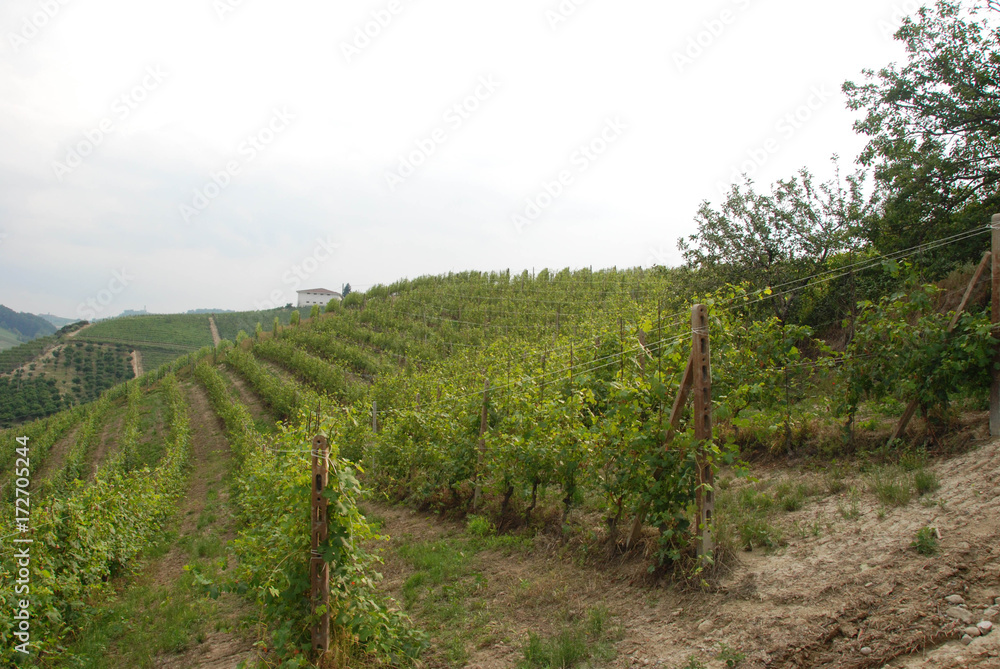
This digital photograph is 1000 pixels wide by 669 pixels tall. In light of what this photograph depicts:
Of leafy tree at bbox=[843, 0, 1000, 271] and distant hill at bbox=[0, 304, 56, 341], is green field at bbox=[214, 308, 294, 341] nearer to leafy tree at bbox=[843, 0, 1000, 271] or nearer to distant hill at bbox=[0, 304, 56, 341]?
distant hill at bbox=[0, 304, 56, 341]

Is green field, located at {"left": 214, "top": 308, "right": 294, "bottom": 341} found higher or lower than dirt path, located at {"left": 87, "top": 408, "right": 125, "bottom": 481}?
higher

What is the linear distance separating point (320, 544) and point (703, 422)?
3280 mm

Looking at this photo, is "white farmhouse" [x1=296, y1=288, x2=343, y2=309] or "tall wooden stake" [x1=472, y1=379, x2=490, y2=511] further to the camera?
"white farmhouse" [x1=296, y1=288, x2=343, y2=309]

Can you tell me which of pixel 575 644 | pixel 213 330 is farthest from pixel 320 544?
pixel 213 330

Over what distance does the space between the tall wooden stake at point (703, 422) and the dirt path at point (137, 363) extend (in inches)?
2272

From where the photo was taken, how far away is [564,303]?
25.2 m

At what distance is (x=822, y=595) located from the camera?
Answer: 3.74 m

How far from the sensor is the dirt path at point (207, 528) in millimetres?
5156

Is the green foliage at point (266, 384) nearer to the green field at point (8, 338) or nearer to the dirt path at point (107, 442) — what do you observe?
the dirt path at point (107, 442)

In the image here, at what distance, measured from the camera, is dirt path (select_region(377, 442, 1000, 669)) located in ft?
10.4

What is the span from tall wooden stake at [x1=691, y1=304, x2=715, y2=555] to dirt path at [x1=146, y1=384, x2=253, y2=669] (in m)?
4.49

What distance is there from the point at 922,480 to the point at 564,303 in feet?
67.6

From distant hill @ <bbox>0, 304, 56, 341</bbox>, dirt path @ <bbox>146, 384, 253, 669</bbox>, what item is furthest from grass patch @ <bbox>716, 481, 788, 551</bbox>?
distant hill @ <bbox>0, 304, 56, 341</bbox>

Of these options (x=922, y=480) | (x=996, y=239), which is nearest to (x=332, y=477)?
(x=922, y=480)
